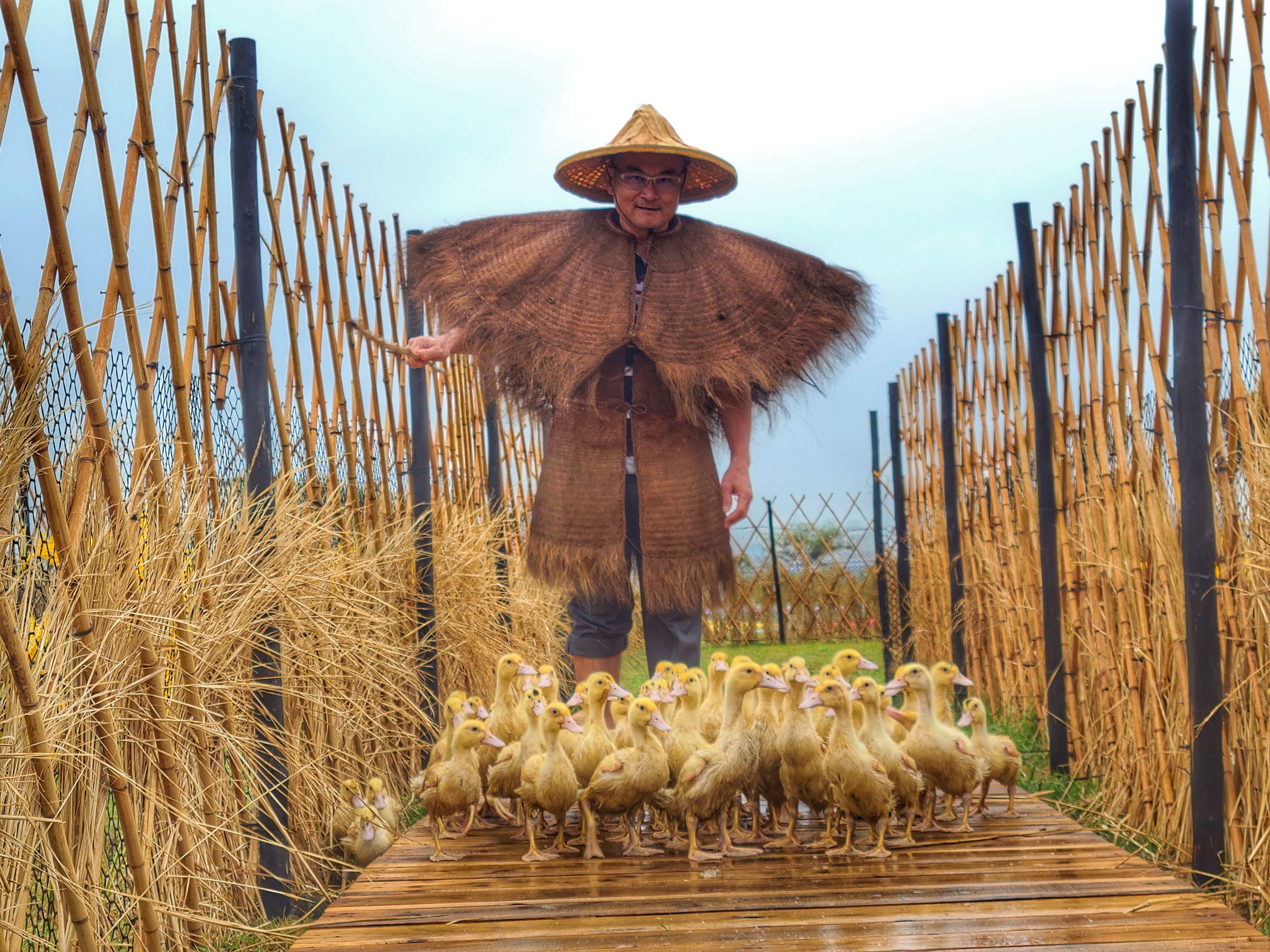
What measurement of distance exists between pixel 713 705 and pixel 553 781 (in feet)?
1.89

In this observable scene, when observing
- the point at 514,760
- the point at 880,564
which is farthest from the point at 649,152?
the point at 880,564

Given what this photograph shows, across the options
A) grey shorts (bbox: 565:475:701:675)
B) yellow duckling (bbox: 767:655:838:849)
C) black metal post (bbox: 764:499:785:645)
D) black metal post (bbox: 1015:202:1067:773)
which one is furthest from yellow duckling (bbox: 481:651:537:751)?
black metal post (bbox: 764:499:785:645)

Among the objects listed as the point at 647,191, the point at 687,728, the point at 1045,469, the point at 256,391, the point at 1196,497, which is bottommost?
the point at 687,728

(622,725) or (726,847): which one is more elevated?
(622,725)

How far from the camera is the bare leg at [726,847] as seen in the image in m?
2.36

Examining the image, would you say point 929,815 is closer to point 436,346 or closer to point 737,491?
point 737,491

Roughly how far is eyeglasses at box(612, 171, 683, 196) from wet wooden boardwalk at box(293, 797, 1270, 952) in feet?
6.36

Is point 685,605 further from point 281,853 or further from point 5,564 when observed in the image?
point 5,564

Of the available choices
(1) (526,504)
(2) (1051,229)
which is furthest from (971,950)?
(1) (526,504)

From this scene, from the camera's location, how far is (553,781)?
244 cm

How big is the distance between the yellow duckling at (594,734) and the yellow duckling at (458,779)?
201mm

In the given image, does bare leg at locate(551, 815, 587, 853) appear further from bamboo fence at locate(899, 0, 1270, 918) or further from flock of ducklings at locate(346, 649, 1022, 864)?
bamboo fence at locate(899, 0, 1270, 918)

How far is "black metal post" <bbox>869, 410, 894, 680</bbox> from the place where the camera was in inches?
300

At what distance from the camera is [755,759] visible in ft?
7.79
